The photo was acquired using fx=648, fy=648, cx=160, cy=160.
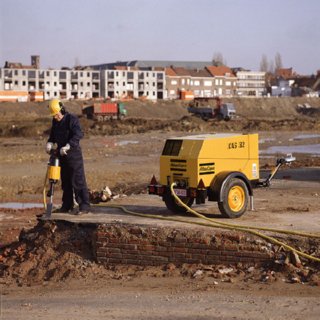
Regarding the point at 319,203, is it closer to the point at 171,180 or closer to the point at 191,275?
the point at 171,180

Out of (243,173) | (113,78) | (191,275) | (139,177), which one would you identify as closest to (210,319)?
(191,275)

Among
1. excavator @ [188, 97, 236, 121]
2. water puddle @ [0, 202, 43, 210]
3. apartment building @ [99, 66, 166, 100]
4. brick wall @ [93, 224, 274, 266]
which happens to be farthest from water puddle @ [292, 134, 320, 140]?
apartment building @ [99, 66, 166, 100]

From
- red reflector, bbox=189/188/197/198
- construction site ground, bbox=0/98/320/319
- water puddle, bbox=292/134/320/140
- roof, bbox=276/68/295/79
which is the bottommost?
construction site ground, bbox=0/98/320/319

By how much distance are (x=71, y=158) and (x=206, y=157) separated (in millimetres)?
2260

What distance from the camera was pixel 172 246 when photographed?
9430 mm

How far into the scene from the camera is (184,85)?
433ft

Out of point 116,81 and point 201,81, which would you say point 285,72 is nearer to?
point 201,81

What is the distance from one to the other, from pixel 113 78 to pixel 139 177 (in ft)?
334

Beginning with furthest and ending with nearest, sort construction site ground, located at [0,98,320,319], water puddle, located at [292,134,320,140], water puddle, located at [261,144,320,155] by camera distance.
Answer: water puddle, located at [292,134,320,140], water puddle, located at [261,144,320,155], construction site ground, located at [0,98,320,319]

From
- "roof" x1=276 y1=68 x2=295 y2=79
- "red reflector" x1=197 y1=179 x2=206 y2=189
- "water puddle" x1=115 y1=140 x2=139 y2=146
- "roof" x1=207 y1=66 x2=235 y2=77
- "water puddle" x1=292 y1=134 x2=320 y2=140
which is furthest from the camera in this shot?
"roof" x1=276 y1=68 x2=295 y2=79

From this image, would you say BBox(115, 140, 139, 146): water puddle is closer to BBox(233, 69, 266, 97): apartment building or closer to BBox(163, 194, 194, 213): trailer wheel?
BBox(163, 194, 194, 213): trailer wheel

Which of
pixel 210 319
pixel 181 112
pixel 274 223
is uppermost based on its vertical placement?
pixel 181 112

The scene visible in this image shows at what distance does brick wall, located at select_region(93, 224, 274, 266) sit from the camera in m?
9.09

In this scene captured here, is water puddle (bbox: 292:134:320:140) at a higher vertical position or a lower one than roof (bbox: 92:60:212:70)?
lower
